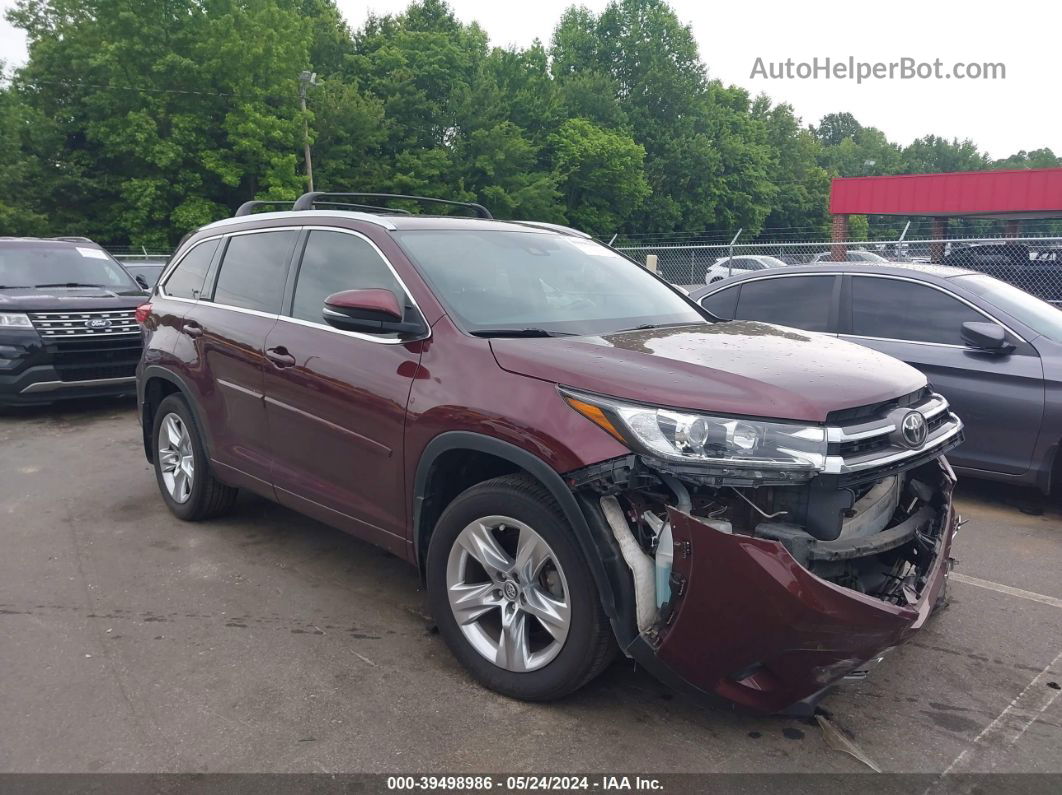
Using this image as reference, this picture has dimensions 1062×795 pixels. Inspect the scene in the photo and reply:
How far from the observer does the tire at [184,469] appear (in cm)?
488

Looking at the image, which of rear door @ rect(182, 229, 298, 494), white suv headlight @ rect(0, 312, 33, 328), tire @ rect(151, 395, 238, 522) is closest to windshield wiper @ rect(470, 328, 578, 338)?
rear door @ rect(182, 229, 298, 494)

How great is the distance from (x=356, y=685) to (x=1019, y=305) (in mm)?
5015

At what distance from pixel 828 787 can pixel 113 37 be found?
125 ft

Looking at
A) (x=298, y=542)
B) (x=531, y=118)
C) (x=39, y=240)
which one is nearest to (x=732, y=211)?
(x=531, y=118)

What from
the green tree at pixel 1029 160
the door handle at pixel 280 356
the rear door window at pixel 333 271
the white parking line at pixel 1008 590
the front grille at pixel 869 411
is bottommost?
the white parking line at pixel 1008 590

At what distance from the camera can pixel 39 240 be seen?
962 centimetres

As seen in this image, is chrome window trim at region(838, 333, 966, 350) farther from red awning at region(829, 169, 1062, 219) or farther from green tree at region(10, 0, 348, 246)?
green tree at region(10, 0, 348, 246)

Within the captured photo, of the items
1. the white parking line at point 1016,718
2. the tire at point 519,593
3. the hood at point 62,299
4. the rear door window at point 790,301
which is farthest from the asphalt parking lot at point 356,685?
the hood at point 62,299

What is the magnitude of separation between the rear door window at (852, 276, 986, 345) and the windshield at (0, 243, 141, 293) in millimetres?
7757

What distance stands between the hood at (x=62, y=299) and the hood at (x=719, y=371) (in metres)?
6.85

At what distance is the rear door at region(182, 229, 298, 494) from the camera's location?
14.0 ft

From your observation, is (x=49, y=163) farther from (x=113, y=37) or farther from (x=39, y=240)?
(x=39, y=240)

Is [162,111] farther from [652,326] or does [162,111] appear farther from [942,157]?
[942,157]

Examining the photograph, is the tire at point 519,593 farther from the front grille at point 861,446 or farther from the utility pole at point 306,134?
the utility pole at point 306,134
